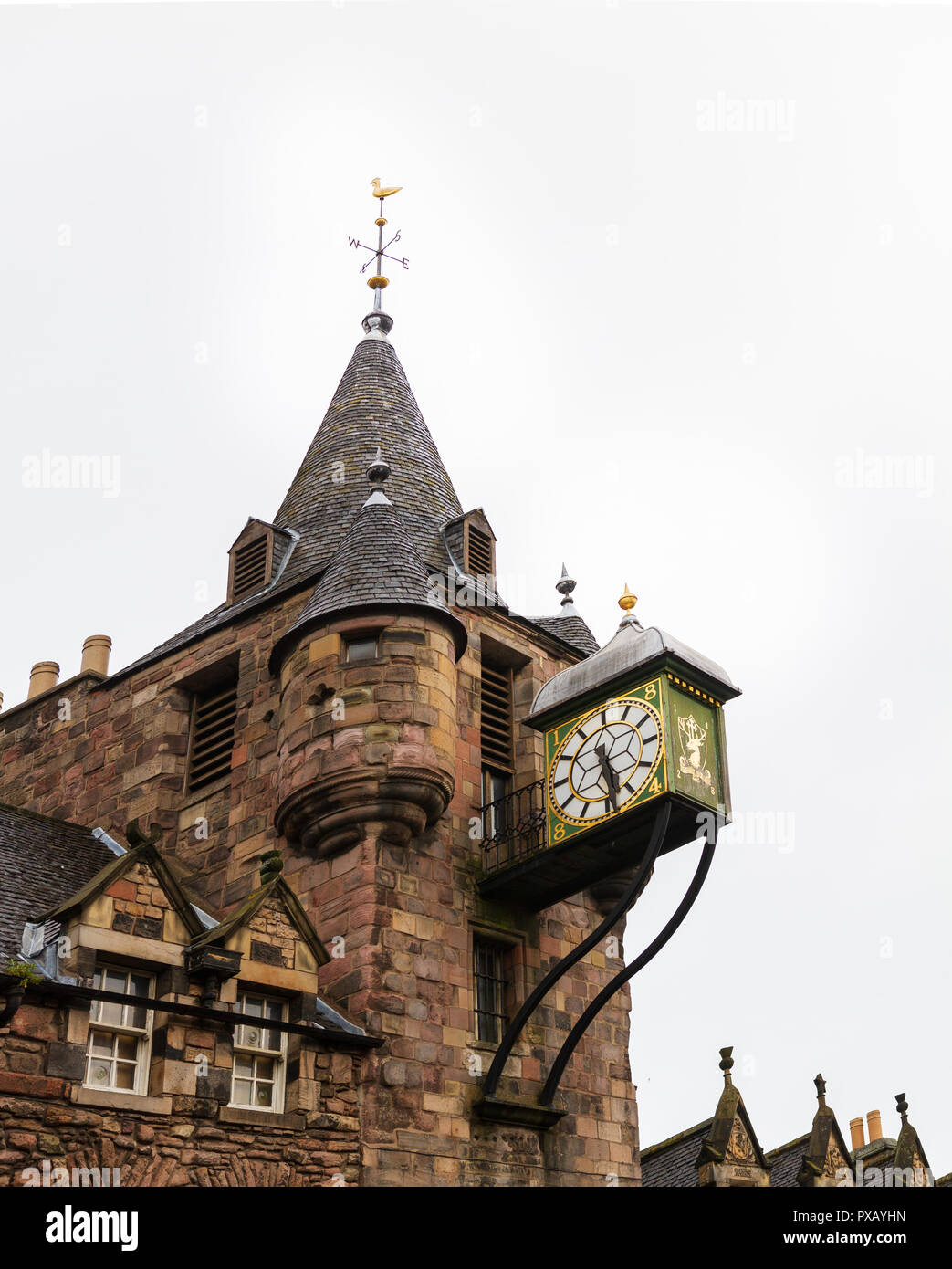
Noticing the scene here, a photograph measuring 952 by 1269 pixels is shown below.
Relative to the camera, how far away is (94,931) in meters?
14.9

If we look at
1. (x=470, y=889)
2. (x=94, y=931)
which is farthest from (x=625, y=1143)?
(x=94, y=931)

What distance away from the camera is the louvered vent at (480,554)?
74.7ft

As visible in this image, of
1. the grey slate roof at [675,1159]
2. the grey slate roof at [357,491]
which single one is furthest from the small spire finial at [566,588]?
the grey slate roof at [675,1159]

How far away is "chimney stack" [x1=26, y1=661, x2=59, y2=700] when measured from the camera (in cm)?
2511

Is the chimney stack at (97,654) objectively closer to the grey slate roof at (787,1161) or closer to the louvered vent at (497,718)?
the louvered vent at (497,718)

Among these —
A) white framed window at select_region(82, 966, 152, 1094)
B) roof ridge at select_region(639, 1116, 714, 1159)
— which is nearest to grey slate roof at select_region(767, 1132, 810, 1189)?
roof ridge at select_region(639, 1116, 714, 1159)

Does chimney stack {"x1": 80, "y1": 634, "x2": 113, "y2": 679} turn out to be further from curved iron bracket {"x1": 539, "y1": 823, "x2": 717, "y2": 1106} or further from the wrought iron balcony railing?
curved iron bracket {"x1": 539, "y1": 823, "x2": 717, "y2": 1106}

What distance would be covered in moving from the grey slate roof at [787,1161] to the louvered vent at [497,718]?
11274 millimetres

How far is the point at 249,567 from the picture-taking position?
922 inches

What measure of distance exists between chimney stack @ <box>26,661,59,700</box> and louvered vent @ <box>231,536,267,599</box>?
3.76m

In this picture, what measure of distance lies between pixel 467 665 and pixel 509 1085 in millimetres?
5434

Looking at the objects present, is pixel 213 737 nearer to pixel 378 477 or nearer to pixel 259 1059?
pixel 378 477

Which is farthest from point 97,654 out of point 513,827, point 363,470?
point 513,827
